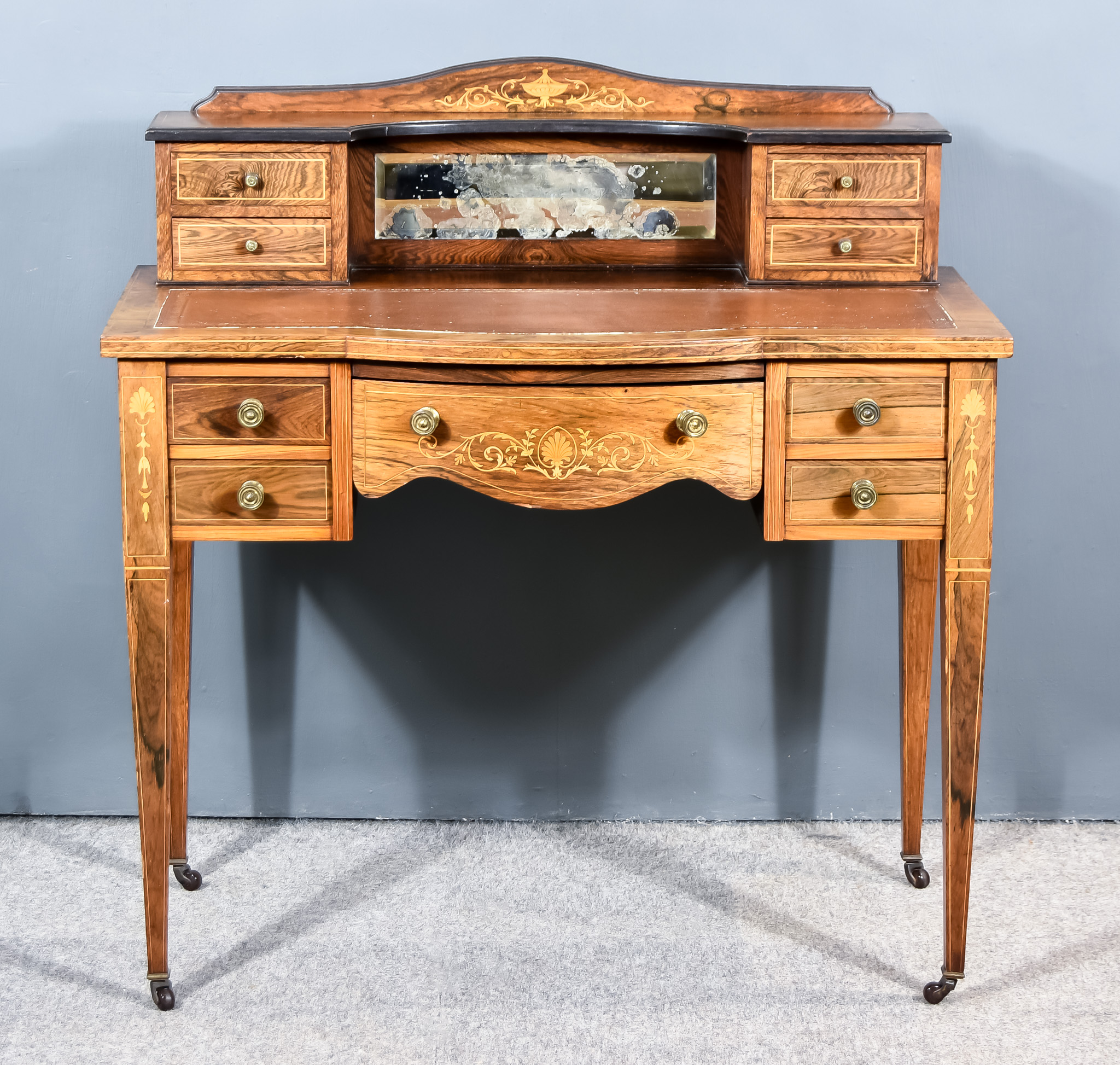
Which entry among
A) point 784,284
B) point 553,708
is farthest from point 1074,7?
point 553,708

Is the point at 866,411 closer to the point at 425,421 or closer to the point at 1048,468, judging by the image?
the point at 425,421

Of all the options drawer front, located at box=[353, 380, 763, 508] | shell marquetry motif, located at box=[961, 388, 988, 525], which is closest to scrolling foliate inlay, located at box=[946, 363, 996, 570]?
shell marquetry motif, located at box=[961, 388, 988, 525]

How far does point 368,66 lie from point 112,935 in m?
1.57

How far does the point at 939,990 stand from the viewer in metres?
2.16

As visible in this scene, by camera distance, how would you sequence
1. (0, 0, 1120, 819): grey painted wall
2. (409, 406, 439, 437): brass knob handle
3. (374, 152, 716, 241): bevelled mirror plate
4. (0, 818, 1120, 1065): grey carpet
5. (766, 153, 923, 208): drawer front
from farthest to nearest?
1. (0, 0, 1120, 819): grey painted wall
2. (374, 152, 716, 241): bevelled mirror plate
3. (766, 153, 923, 208): drawer front
4. (0, 818, 1120, 1065): grey carpet
5. (409, 406, 439, 437): brass knob handle

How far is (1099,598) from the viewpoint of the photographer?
267 centimetres

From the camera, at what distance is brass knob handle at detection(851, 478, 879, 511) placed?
1.94m

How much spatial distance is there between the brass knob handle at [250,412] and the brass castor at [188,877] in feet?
3.23

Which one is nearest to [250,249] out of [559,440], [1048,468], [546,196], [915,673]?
[546,196]

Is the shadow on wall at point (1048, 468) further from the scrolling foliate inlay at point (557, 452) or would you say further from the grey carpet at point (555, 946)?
the scrolling foliate inlay at point (557, 452)

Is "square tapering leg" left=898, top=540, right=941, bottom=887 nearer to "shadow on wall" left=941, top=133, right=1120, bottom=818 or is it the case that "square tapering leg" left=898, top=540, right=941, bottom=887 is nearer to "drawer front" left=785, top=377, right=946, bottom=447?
"shadow on wall" left=941, top=133, right=1120, bottom=818

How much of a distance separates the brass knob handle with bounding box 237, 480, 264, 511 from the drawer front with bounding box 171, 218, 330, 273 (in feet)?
1.39

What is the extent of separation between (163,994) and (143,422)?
0.90 m

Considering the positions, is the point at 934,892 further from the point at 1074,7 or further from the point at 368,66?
the point at 368,66
